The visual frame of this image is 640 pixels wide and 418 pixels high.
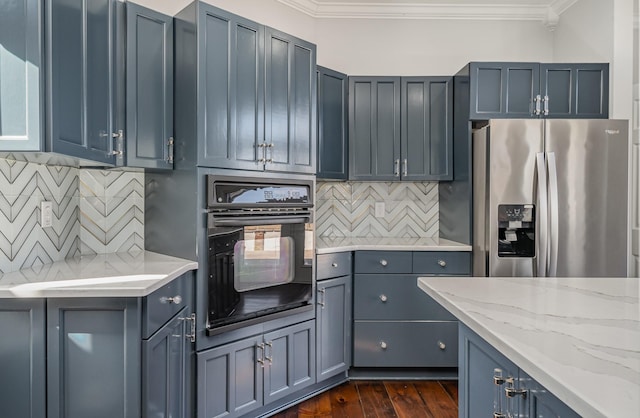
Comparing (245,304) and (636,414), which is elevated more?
(636,414)

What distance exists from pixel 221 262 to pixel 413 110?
195 centimetres

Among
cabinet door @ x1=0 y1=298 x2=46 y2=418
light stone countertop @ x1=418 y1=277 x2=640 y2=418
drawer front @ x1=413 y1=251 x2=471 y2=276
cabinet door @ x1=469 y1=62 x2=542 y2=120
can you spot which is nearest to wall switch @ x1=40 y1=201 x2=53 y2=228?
cabinet door @ x1=0 y1=298 x2=46 y2=418

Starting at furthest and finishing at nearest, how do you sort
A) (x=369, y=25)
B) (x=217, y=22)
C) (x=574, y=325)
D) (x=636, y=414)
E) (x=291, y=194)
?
1. (x=369, y=25)
2. (x=291, y=194)
3. (x=217, y=22)
4. (x=574, y=325)
5. (x=636, y=414)

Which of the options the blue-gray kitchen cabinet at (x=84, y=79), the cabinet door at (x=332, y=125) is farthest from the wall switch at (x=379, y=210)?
the blue-gray kitchen cabinet at (x=84, y=79)

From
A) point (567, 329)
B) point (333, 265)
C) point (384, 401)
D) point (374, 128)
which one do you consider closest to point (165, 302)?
point (333, 265)

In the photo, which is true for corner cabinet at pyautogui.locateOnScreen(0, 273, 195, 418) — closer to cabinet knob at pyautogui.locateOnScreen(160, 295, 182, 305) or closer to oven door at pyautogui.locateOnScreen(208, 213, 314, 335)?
cabinet knob at pyautogui.locateOnScreen(160, 295, 182, 305)

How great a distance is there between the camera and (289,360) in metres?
2.59

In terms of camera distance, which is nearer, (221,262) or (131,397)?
(131,397)

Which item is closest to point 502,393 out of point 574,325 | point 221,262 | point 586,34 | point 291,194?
point 574,325

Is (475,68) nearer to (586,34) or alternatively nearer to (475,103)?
(475,103)

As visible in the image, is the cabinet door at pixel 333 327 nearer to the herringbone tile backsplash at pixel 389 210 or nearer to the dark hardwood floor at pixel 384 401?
the dark hardwood floor at pixel 384 401

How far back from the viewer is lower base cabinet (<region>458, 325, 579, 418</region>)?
0.95m

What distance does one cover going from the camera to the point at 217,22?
2217mm

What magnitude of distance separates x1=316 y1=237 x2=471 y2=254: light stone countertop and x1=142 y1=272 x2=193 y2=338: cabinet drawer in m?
0.96
